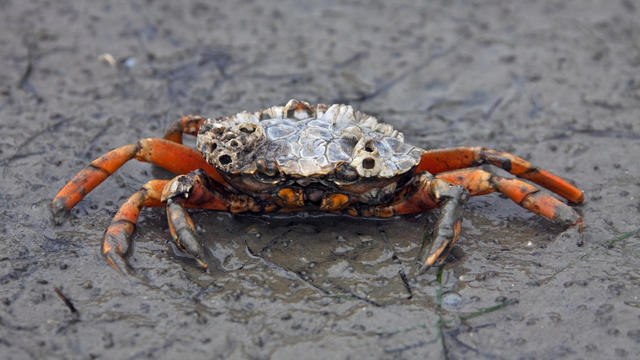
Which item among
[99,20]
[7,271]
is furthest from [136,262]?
[99,20]

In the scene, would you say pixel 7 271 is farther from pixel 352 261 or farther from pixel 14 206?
pixel 352 261

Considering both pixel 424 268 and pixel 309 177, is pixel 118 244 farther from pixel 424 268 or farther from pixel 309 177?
pixel 424 268

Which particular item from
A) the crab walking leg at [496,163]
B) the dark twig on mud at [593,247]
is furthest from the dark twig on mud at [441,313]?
the crab walking leg at [496,163]

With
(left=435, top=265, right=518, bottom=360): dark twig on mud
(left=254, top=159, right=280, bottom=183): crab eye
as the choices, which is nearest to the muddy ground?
(left=435, top=265, right=518, bottom=360): dark twig on mud

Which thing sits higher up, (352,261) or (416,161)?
(416,161)

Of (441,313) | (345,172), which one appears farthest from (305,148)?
(441,313)

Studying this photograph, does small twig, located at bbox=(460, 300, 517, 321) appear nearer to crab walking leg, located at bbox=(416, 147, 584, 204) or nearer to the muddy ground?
the muddy ground
